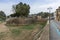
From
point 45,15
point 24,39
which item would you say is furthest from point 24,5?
point 24,39

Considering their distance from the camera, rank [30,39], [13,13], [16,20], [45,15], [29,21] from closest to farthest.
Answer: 1. [30,39]
2. [16,20]
3. [29,21]
4. [13,13]
5. [45,15]

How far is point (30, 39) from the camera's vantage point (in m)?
19.3

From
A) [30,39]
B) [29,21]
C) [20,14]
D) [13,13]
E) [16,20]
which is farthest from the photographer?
[13,13]

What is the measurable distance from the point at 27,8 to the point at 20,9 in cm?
376

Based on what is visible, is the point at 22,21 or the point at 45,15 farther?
the point at 45,15

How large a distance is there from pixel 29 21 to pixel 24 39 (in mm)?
42408

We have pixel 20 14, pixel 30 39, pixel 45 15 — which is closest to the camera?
pixel 30 39

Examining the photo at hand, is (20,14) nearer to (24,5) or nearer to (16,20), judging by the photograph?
(24,5)

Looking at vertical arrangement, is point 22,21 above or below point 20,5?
below

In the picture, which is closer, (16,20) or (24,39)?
(24,39)

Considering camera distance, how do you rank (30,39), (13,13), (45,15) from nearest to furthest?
(30,39) < (13,13) < (45,15)

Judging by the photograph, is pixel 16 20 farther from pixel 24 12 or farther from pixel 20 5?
pixel 20 5

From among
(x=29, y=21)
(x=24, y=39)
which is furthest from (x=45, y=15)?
(x=24, y=39)

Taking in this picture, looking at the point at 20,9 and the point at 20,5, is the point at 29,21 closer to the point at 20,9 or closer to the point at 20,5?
the point at 20,9
